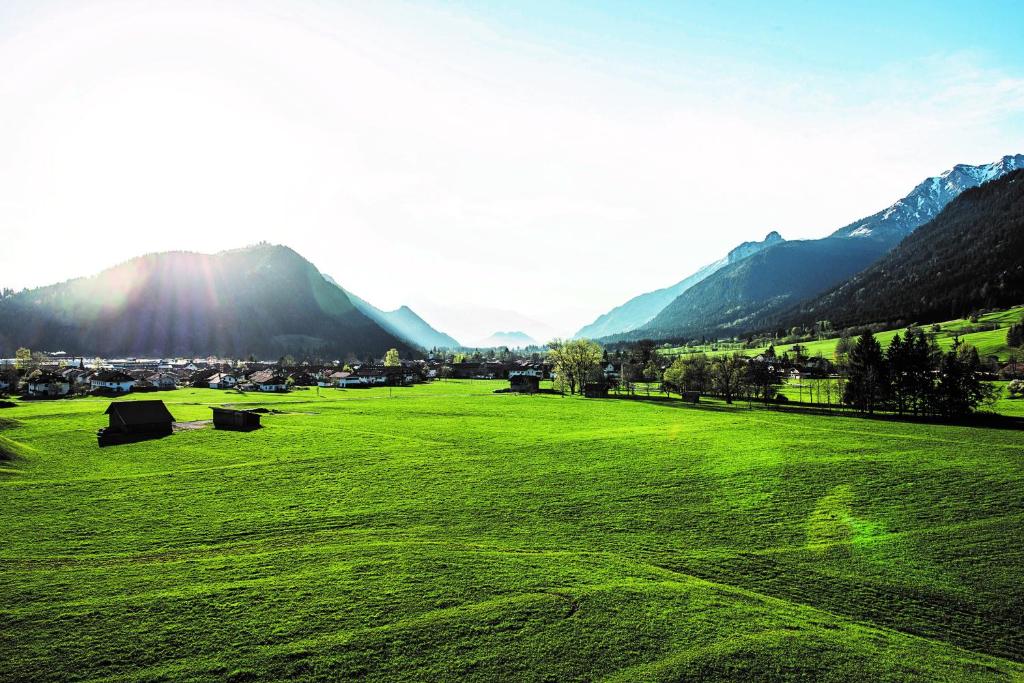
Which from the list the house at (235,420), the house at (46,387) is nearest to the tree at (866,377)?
the house at (235,420)

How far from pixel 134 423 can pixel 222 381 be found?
102 m

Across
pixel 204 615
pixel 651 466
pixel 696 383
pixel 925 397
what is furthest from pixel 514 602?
pixel 696 383

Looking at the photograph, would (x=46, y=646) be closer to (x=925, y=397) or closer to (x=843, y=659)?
(x=843, y=659)

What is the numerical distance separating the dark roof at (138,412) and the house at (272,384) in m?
82.4

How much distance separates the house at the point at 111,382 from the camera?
132188 millimetres

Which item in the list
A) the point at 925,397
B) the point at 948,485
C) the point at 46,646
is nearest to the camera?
the point at 46,646

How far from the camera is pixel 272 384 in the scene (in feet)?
486

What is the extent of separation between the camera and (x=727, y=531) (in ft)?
106

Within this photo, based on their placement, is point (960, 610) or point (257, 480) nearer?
point (960, 610)

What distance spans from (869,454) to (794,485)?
15563 millimetres

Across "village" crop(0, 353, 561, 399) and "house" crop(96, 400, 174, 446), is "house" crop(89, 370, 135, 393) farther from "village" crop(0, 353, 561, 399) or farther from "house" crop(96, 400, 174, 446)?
"house" crop(96, 400, 174, 446)

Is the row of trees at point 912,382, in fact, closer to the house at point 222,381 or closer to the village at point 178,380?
the village at point 178,380

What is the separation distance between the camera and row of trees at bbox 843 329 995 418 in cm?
7581

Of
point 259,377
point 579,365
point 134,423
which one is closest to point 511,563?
point 134,423
